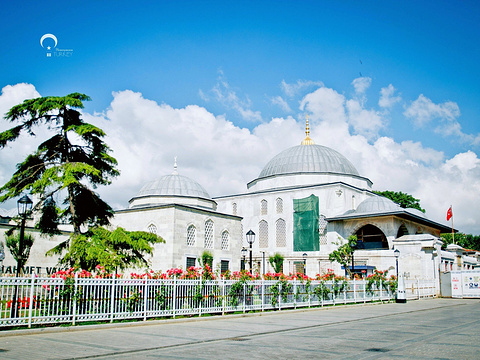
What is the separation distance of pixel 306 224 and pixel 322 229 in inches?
54.2

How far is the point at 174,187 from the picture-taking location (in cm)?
3466

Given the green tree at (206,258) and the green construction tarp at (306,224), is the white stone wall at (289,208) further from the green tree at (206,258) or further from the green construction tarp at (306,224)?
the green tree at (206,258)

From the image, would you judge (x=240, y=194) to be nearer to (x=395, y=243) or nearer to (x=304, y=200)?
(x=304, y=200)

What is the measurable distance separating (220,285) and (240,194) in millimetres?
29276

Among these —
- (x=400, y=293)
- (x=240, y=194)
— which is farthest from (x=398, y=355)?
(x=240, y=194)

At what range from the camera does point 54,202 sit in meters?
15.2

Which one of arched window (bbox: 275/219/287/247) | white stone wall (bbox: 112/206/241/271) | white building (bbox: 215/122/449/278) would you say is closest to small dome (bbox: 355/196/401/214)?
white building (bbox: 215/122/449/278)

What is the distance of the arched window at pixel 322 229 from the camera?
35.7 m

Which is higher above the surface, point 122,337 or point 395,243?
point 395,243

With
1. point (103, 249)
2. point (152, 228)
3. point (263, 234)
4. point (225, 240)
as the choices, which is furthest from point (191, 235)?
point (103, 249)

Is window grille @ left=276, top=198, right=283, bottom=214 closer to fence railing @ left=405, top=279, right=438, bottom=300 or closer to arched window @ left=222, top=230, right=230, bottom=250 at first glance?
arched window @ left=222, top=230, right=230, bottom=250

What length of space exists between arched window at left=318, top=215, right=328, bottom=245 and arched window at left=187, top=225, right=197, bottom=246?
11558mm

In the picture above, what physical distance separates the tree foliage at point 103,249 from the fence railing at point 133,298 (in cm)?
254

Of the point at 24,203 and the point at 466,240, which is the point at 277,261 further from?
the point at 466,240
